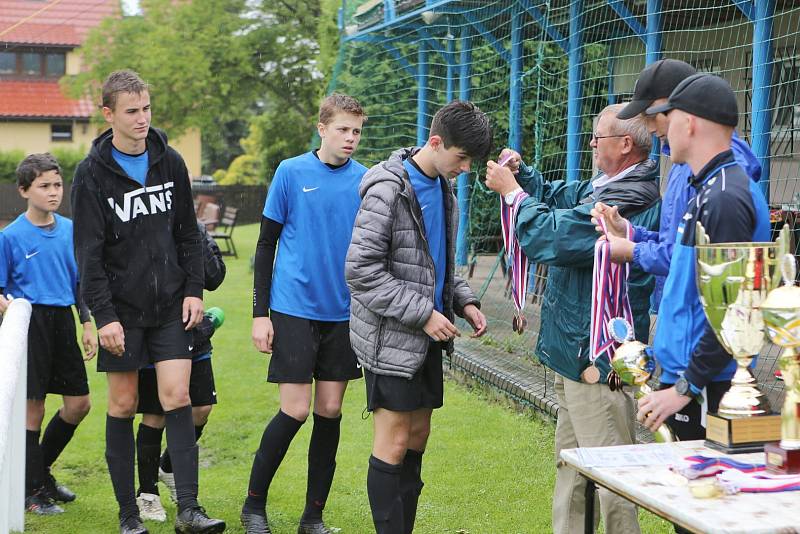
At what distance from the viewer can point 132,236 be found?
4.61 m

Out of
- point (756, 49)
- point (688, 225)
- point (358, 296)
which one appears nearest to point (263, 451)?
point (358, 296)

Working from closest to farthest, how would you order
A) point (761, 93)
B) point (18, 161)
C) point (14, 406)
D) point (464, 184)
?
1. point (14, 406)
2. point (761, 93)
3. point (464, 184)
4. point (18, 161)

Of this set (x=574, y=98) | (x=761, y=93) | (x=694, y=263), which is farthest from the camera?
(x=574, y=98)

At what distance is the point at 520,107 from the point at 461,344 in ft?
7.13

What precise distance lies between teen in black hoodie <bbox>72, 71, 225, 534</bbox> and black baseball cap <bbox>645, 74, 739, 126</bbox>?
101 inches

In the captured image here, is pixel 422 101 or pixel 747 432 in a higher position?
pixel 422 101

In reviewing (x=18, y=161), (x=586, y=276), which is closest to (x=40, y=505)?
(x=586, y=276)

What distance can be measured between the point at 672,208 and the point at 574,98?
5.19 meters

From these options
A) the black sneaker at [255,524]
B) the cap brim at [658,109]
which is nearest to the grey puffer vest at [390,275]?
the cap brim at [658,109]

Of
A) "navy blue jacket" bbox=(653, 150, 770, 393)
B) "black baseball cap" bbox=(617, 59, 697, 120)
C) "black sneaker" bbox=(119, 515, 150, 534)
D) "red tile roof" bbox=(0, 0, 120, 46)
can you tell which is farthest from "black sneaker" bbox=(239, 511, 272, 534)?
"red tile roof" bbox=(0, 0, 120, 46)

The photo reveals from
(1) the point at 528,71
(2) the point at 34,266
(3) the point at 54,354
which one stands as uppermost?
(1) the point at 528,71

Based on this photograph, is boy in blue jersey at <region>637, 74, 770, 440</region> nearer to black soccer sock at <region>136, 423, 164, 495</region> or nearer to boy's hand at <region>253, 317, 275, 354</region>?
boy's hand at <region>253, 317, 275, 354</region>

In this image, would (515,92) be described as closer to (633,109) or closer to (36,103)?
(633,109)

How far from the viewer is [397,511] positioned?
400 centimetres
